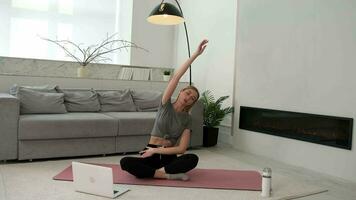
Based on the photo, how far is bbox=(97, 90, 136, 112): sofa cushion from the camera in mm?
4504

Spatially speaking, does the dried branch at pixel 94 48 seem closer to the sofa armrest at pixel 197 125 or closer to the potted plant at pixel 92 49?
the potted plant at pixel 92 49

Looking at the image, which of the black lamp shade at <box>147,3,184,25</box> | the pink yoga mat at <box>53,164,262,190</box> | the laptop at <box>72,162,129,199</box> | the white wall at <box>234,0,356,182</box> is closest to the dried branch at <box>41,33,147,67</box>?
the black lamp shade at <box>147,3,184,25</box>

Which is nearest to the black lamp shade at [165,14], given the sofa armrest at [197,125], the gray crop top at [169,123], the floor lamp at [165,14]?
the floor lamp at [165,14]

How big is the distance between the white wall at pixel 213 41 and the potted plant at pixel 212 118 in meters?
0.22

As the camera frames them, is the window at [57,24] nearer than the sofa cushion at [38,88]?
No

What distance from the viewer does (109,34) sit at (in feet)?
19.1

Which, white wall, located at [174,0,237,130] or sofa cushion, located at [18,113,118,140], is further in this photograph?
white wall, located at [174,0,237,130]

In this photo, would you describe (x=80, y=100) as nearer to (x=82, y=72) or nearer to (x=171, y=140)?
(x=82, y=72)

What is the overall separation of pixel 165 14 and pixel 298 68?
1.60 m

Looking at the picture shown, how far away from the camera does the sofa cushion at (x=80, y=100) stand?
4.22 meters

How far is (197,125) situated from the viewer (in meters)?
4.44

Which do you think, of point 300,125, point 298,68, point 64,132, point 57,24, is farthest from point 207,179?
point 57,24

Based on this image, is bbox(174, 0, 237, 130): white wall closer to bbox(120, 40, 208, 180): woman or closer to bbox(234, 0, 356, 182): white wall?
bbox(234, 0, 356, 182): white wall

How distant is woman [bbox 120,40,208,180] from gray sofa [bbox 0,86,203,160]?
0.97 metres
